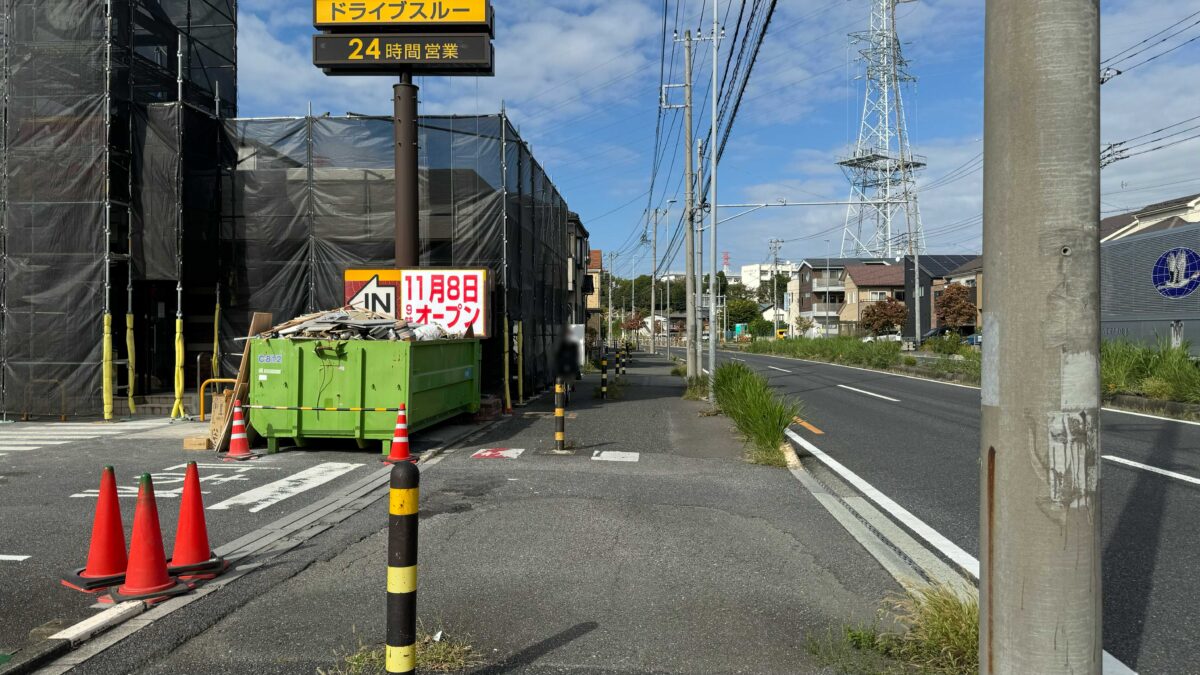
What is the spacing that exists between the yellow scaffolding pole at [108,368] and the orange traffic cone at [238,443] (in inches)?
221

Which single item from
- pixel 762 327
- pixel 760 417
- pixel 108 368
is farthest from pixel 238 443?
pixel 762 327

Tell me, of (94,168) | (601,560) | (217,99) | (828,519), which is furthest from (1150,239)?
(94,168)

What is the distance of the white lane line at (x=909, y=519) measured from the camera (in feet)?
17.6

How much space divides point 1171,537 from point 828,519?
2.44 metres

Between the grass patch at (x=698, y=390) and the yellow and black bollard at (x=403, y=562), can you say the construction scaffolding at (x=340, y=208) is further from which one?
the yellow and black bollard at (x=403, y=562)

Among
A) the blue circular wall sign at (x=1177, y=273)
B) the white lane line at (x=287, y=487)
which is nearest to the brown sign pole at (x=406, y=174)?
the white lane line at (x=287, y=487)

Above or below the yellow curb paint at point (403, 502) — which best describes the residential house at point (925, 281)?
above

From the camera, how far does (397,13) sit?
1434 cm

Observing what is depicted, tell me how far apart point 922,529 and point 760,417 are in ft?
14.0

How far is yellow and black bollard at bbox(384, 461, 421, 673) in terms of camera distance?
3006 mm

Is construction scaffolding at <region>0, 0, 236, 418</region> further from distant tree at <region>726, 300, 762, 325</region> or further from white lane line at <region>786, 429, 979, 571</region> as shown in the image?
distant tree at <region>726, 300, 762, 325</region>

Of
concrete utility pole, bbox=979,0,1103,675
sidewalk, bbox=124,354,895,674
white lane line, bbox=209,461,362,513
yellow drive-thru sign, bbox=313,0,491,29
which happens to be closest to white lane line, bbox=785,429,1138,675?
sidewalk, bbox=124,354,895,674

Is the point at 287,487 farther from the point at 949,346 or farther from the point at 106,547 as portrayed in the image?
the point at 949,346

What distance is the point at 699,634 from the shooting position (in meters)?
4.05
